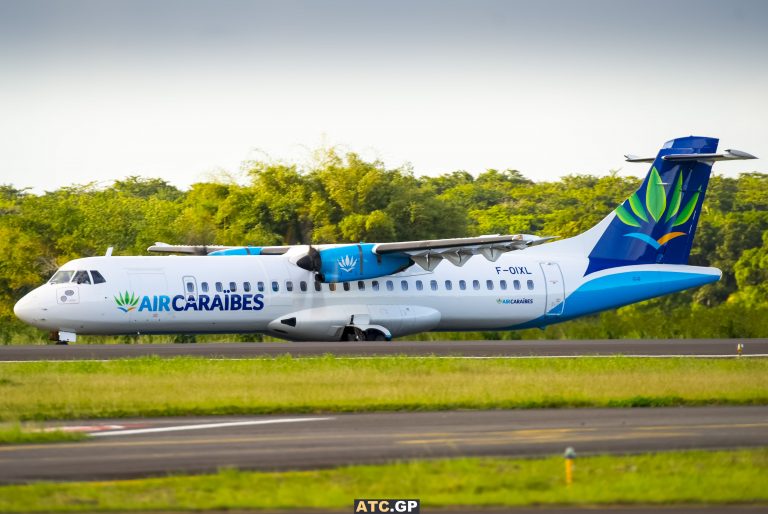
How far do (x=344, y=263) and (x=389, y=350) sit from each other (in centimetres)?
471

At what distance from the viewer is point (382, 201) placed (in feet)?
169

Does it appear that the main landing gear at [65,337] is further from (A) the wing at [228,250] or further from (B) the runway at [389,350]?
(A) the wing at [228,250]

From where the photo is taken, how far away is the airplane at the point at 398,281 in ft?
98.3

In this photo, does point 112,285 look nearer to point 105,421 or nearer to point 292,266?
point 292,266

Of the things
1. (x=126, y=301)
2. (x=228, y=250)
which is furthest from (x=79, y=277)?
(x=228, y=250)

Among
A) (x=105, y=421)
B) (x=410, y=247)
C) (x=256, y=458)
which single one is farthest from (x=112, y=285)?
(x=256, y=458)

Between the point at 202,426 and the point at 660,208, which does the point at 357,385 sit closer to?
the point at 202,426

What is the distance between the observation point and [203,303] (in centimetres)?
3056

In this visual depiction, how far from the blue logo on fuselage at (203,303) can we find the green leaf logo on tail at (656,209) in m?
10.6

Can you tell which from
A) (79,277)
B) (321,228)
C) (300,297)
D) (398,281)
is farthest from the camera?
(321,228)

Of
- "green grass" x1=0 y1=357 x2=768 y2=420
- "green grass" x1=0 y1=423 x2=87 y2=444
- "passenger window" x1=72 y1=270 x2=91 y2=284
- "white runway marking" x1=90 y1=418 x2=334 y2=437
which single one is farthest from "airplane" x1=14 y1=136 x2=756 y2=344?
"green grass" x1=0 y1=423 x2=87 y2=444

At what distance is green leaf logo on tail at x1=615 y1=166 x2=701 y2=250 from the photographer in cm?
3391

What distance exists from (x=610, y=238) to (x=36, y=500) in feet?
82.1

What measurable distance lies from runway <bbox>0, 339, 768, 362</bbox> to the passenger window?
1.66 metres
